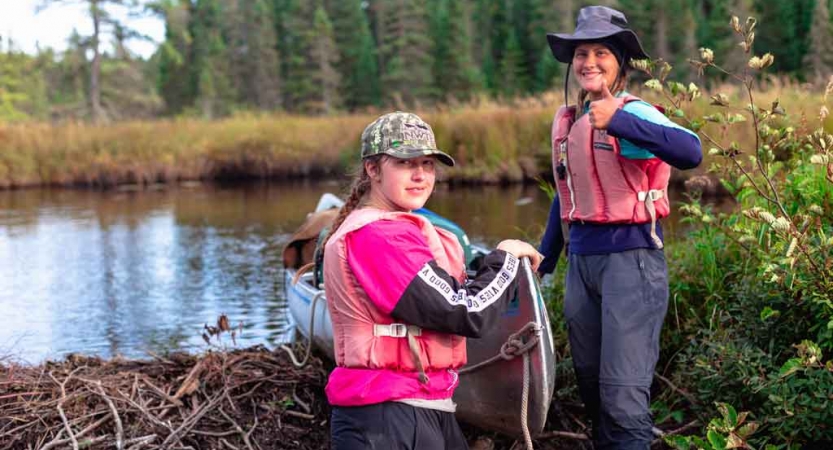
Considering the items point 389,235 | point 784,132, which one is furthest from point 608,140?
point 389,235

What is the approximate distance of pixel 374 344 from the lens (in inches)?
97.2

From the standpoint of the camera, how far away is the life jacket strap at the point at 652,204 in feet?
11.1

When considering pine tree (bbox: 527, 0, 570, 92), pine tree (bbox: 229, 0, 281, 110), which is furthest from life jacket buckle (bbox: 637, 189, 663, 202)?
pine tree (bbox: 229, 0, 281, 110)

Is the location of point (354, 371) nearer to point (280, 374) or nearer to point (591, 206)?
point (591, 206)

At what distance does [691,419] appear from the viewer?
411 cm

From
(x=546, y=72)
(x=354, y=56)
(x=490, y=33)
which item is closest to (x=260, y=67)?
(x=354, y=56)

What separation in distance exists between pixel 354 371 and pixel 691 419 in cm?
222

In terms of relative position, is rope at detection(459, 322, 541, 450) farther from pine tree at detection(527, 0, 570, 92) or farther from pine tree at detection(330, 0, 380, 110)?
pine tree at detection(330, 0, 380, 110)

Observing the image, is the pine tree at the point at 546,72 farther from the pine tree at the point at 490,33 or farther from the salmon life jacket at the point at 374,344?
the salmon life jacket at the point at 374,344

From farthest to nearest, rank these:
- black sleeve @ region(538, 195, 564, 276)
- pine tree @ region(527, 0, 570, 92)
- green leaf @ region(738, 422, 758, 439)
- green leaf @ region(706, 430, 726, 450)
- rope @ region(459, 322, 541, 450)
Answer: pine tree @ region(527, 0, 570, 92) → black sleeve @ region(538, 195, 564, 276) → rope @ region(459, 322, 541, 450) → green leaf @ region(706, 430, 726, 450) → green leaf @ region(738, 422, 758, 439)

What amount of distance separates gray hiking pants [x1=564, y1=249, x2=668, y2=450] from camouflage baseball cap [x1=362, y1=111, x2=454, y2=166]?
1.08 meters

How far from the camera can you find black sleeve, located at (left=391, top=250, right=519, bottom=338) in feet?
7.80

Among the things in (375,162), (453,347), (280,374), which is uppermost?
(375,162)

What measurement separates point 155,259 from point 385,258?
32.6 feet
